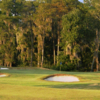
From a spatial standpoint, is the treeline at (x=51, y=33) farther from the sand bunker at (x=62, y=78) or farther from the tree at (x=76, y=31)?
the sand bunker at (x=62, y=78)

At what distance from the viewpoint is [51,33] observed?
38375mm

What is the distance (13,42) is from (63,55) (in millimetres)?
11830

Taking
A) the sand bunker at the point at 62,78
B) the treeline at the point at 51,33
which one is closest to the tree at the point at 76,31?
the treeline at the point at 51,33

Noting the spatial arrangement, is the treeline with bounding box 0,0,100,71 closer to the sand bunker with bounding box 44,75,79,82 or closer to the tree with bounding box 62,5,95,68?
the tree with bounding box 62,5,95,68

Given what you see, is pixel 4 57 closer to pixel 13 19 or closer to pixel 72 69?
pixel 13 19

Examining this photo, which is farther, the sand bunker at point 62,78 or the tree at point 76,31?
the tree at point 76,31

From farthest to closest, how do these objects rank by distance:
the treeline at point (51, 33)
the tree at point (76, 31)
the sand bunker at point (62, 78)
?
1. the treeline at point (51, 33)
2. the tree at point (76, 31)
3. the sand bunker at point (62, 78)

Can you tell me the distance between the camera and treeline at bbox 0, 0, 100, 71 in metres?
31.8

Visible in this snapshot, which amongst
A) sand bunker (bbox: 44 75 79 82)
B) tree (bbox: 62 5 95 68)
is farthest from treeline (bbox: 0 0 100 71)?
sand bunker (bbox: 44 75 79 82)

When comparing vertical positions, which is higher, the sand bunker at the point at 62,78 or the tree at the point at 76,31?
the tree at the point at 76,31

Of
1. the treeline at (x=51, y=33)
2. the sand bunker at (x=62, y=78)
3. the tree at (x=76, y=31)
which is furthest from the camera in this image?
the treeline at (x=51, y=33)

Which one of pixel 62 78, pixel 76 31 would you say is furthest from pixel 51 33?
pixel 62 78

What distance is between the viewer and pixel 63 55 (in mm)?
32812

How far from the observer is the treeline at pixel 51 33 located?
31812 millimetres
